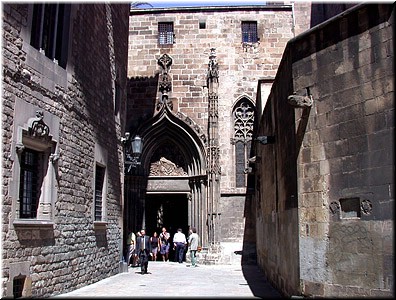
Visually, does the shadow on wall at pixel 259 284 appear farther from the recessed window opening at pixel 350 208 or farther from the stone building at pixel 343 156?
the recessed window opening at pixel 350 208

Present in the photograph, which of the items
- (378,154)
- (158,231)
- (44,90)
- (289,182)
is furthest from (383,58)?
(158,231)

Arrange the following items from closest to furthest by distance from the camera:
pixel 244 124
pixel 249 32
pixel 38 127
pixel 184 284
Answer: pixel 38 127, pixel 184 284, pixel 244 124, pixel 249 32

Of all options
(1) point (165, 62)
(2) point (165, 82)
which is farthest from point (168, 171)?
(1) point (165, 62)

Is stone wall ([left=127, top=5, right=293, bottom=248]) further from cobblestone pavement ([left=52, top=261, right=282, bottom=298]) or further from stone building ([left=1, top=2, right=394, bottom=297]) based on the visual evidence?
cobblestone pavement ([left=52, top=261, right=282, bottom=298])

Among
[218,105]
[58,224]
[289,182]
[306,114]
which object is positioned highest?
[218,105]

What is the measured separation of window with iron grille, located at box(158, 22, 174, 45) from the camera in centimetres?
1916

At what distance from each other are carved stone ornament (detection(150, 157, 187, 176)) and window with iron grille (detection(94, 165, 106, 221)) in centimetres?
662

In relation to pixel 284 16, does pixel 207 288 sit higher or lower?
lower

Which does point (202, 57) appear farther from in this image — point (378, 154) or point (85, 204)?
point (378, 154)

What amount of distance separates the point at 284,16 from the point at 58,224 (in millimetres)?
13772

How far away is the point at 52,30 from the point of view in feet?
29.9

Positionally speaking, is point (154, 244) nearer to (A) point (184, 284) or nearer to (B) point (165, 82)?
(B) point (165, 82)

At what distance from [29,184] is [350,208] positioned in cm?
530

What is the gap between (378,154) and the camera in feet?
19.6
